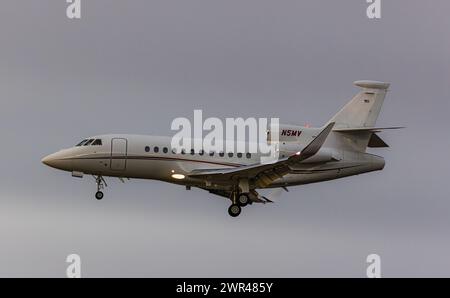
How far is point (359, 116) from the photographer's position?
59688 mm

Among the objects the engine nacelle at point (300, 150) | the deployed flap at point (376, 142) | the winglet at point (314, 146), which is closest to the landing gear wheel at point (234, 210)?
the engine nacelle at point (300, 150)

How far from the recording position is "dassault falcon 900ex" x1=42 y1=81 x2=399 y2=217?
55.6 m

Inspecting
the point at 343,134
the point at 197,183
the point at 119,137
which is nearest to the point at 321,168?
the point at 343,134

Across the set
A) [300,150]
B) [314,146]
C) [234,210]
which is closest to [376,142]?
[300,150]

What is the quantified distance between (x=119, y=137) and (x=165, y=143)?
6.64 ft

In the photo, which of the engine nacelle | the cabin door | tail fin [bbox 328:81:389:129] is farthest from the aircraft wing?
tail fin [bbox 328:81:389:129]

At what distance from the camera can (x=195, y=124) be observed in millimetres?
56969

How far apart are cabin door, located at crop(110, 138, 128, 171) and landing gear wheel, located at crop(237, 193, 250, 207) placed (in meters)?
5.32

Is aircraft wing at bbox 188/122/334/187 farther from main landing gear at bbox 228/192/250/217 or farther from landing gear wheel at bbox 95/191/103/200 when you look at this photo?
landing gear wheel at bbox 95/191/103/200

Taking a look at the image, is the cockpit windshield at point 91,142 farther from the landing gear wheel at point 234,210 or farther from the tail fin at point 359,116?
the tail fin at point 359,116

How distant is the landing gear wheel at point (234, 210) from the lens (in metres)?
56.5

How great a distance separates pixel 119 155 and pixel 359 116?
1175cm
